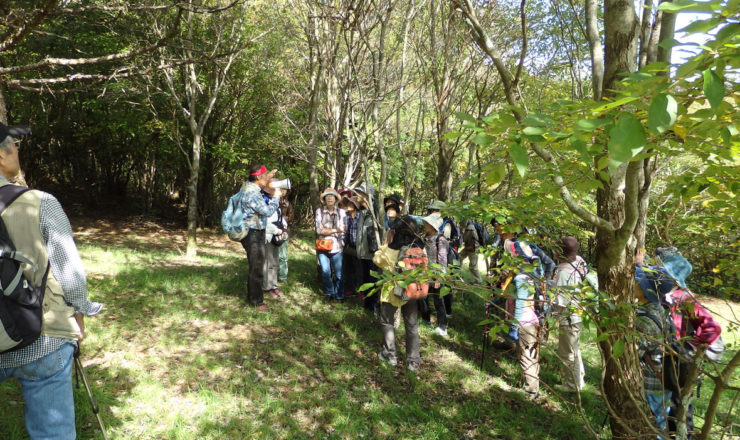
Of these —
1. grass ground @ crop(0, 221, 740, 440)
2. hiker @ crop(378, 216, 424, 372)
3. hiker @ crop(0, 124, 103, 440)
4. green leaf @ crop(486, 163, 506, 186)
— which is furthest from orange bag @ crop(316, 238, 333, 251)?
green leaf @ crop(486, 163, 506, 186)

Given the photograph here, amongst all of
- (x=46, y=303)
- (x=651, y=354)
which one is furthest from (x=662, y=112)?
(x=651, y=354)

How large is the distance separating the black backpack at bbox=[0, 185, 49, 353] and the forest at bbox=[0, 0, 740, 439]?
5.86 ft

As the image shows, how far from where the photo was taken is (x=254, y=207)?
5.56 meters

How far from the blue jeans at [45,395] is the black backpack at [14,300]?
166 mm

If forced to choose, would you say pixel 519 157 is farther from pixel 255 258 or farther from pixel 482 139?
pixel 255 258

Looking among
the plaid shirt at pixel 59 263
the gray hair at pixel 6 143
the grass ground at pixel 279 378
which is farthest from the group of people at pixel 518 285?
the gray hair at pixel 6 143

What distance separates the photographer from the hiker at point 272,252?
6.22 metres

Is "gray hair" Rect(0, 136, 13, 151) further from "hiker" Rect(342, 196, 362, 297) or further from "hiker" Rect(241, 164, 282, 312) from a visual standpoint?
"hiker" Rect(342, 196, 362, 297)

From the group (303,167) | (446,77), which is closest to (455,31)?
(446,77)

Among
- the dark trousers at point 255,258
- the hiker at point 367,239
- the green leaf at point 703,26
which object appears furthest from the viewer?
the hiker at point 367,239

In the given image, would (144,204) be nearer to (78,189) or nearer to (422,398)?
(78,189)

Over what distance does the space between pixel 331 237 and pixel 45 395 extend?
4887 mm

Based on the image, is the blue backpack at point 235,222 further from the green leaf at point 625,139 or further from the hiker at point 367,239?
the green leaf at point 625,139

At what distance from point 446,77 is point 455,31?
79cm
